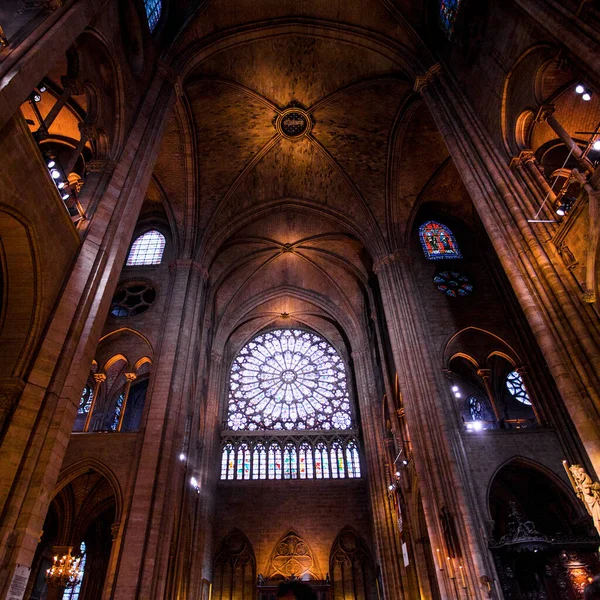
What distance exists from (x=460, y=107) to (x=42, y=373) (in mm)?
10485

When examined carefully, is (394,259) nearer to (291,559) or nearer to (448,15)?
(448,15)

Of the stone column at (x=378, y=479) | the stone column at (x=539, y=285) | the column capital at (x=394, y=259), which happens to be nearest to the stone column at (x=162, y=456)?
the column capital at (x=394, y=259)

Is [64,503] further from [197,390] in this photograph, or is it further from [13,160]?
[13,160]

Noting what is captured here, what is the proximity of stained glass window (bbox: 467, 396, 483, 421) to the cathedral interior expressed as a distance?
0.06 metres

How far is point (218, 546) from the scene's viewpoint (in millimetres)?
19422

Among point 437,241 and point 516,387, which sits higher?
point 437,241

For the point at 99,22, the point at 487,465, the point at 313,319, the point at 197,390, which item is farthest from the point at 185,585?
the point at 99,22

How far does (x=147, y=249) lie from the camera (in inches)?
714

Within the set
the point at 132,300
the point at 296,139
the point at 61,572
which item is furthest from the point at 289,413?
the point at 296,139

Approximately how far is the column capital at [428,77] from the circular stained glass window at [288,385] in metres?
15.8

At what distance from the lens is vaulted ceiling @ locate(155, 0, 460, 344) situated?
14.8 m

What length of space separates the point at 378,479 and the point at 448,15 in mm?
16216

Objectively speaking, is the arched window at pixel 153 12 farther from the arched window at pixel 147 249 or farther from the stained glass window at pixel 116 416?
the stained glass window at pixel 116 416

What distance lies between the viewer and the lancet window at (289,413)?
856 inches
